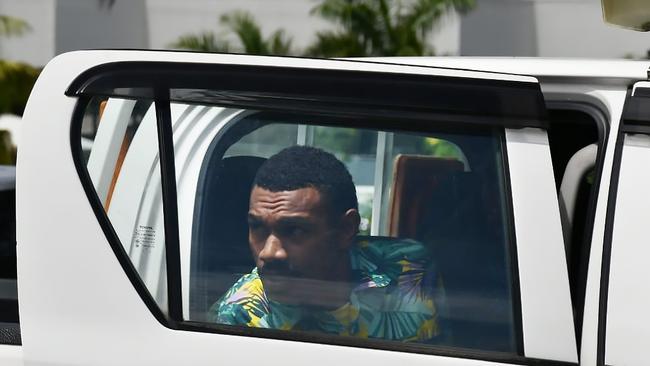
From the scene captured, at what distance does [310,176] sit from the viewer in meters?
2.15

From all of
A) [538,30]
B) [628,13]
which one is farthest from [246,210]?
[538,30]

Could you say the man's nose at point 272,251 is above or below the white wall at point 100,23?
below

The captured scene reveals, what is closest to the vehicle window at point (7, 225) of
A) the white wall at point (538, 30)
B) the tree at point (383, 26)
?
the tree at point (383, 26)

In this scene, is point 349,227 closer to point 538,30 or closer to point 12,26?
point 12,26

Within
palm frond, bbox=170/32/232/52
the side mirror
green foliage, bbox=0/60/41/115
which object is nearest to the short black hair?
the side mirror

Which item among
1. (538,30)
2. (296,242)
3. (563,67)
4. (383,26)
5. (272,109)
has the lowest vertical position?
(296,242)

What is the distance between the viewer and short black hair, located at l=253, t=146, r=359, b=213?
2.15 m

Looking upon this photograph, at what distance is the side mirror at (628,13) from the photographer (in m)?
2.11

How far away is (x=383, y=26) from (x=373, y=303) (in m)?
18.7

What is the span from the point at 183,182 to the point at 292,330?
37cm

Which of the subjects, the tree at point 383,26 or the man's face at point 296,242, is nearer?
the man's face at point 296,242

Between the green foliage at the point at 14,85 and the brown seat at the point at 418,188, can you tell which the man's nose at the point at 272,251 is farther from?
the green foliage at the point at 14,85

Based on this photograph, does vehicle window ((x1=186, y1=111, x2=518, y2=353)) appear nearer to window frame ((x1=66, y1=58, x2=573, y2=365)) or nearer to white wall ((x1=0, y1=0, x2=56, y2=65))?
window frame ((x1=66, y1=58, x2=573, y2=365))

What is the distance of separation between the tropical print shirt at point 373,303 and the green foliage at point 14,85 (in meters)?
18.3
